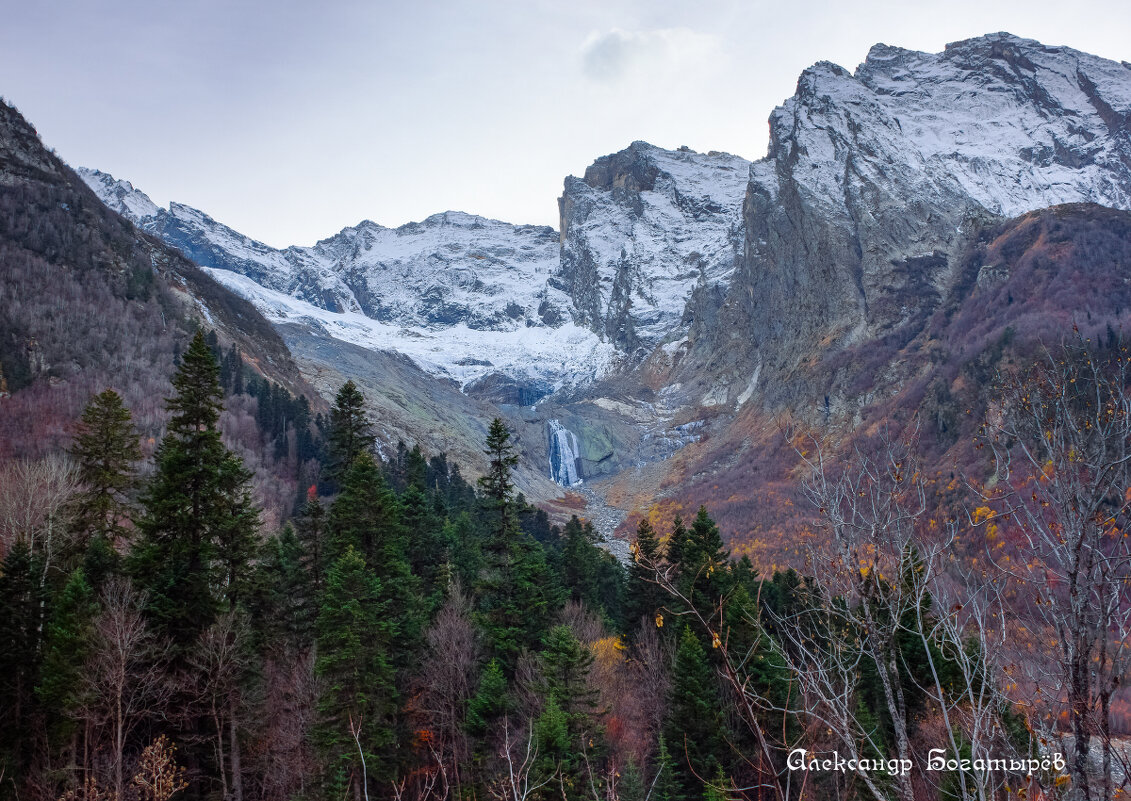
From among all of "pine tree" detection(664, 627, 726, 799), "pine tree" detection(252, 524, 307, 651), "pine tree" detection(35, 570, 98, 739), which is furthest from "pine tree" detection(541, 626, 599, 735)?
"pine tree" detection(35, 570, 98, 739)

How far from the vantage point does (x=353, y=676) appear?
1833 centimetres

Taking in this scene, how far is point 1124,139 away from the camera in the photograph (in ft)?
382

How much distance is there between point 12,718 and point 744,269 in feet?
479

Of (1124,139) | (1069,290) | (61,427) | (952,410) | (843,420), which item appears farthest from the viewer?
(1124,139)

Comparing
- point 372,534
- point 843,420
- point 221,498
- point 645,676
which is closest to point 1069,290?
point 843,420

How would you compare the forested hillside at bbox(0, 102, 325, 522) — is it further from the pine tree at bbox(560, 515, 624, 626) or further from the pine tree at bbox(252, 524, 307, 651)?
the pine tree at bbox(560, 515, 624, 626)

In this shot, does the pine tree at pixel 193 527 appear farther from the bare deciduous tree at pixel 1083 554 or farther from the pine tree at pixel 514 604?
the bare deciduous tree at pixel 1083 554

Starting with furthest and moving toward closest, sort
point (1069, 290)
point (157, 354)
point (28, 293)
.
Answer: point (1069, 290) < point (157, 354) < point (28, 293)

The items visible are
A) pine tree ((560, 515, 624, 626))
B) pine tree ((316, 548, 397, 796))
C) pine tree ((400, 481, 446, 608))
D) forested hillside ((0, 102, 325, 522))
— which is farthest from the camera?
forested hillside ((0, 102, 325, 522))

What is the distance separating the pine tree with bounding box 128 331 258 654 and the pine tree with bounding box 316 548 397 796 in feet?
9.71

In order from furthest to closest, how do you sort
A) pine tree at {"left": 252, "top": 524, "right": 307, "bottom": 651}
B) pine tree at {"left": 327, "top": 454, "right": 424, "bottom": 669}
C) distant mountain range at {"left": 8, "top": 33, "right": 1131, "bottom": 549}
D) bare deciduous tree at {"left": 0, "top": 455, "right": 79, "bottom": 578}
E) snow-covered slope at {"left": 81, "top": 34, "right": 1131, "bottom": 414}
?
snow-covered slope at {"left": 81, "top": 34, "right": 1131, "bottom": 414} → distant mountain range at {"left": 8, "top": 33, "right": 1131, "bottom": 549} → pine tree at {"left": 327, "top": 454, "right": 424, "bottom": 669} → bare deciduous tree at {"left": 0, "top": 455, "right": 79, "bottom": 578} → pine tree at {"left": 252, "top": 524, "right": 307, "bottom": 651}

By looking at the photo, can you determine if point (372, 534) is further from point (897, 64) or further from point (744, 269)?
point (897, 64)

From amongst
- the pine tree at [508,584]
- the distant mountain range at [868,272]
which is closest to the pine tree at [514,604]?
the pine tree at [508,584]

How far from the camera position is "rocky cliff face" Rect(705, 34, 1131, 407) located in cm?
10844
